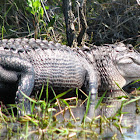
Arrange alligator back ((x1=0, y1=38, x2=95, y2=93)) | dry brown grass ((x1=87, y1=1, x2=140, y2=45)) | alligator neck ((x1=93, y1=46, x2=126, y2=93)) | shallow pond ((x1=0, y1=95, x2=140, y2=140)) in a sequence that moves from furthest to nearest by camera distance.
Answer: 1. dry brown grass ((x1=87, y1=1, x2=140, y2=45))
2. alligator neck ((x1=93, y1=46, x2=126, y2=93))
3. alligator back ((x1=0, y1=38, x2=95, y2=93))
4. shallow pond ((x1=0, y1=95, x2=140, y2=140))

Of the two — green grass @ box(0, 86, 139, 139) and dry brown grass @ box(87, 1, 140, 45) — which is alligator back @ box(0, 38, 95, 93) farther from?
dry brown grass @ box(87, 1, 140, 45)

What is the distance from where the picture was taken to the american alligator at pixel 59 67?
356 cm

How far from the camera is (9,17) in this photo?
6.50 metres

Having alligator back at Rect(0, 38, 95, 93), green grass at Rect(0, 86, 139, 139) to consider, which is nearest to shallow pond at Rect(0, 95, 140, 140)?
green grass at Rect(0, 86, 139, 139)

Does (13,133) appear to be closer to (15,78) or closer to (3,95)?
(15,78)

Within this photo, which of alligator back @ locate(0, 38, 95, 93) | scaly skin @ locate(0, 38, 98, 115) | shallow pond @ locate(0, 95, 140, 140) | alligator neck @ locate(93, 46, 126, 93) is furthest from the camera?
alligator neck @ locate(93, 46, 126, 93)

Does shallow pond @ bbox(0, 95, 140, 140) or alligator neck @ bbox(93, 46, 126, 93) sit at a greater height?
alligator neck @ bbox(93, 46, 126, 93)

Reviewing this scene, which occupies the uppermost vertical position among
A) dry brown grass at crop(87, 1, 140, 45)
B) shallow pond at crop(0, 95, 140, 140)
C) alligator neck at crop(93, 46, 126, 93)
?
dry brown grass at crop(87, 1, 140, 45)

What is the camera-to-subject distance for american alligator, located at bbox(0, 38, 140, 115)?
3561 millimetres

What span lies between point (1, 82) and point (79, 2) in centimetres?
253

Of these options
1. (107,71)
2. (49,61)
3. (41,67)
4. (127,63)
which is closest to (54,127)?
(41,67)

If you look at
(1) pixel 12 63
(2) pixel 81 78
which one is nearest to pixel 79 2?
(2) pixel 81 78

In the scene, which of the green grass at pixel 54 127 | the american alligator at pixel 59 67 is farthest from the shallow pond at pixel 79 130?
the american alligator at pixel 59 67

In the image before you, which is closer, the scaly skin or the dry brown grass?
the scaly skin
